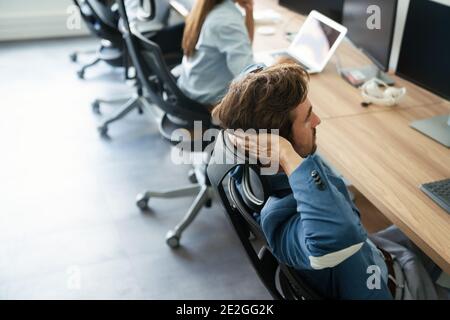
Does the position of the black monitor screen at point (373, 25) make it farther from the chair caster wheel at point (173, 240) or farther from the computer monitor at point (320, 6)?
the chair caster wheel at point (173, 240)

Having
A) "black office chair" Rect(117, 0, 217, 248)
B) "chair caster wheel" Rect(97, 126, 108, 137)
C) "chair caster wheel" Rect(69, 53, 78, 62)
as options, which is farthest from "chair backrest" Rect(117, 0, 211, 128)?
"chair caster wheel" Rect(69, 53, 78, 62)

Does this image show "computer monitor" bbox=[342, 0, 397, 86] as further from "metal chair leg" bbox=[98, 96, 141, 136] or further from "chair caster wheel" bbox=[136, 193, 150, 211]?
"metal chair leg" bbox=[98, 96, 141, 136]

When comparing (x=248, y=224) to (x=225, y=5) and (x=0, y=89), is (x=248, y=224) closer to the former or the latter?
(x=225, y=5)

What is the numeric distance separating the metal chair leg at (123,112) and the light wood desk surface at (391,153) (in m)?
1.29

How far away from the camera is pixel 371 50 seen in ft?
6.10

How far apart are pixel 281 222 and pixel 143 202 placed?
4.34ft

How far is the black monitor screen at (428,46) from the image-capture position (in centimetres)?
150

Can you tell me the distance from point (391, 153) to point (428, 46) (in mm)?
396

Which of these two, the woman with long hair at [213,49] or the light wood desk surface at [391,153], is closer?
the light wood desk surface at [391,153]

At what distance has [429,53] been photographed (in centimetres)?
158

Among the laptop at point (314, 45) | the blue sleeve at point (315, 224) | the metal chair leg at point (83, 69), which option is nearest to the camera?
the blue sleeve at point (315, 224)

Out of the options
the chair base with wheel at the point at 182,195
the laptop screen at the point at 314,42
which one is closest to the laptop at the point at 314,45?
the laptop screen at the point at 314,42

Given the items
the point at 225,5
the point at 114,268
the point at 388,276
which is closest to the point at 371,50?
the point at 225,5

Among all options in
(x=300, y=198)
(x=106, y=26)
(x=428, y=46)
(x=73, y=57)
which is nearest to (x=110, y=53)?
(x=106, y=26)
